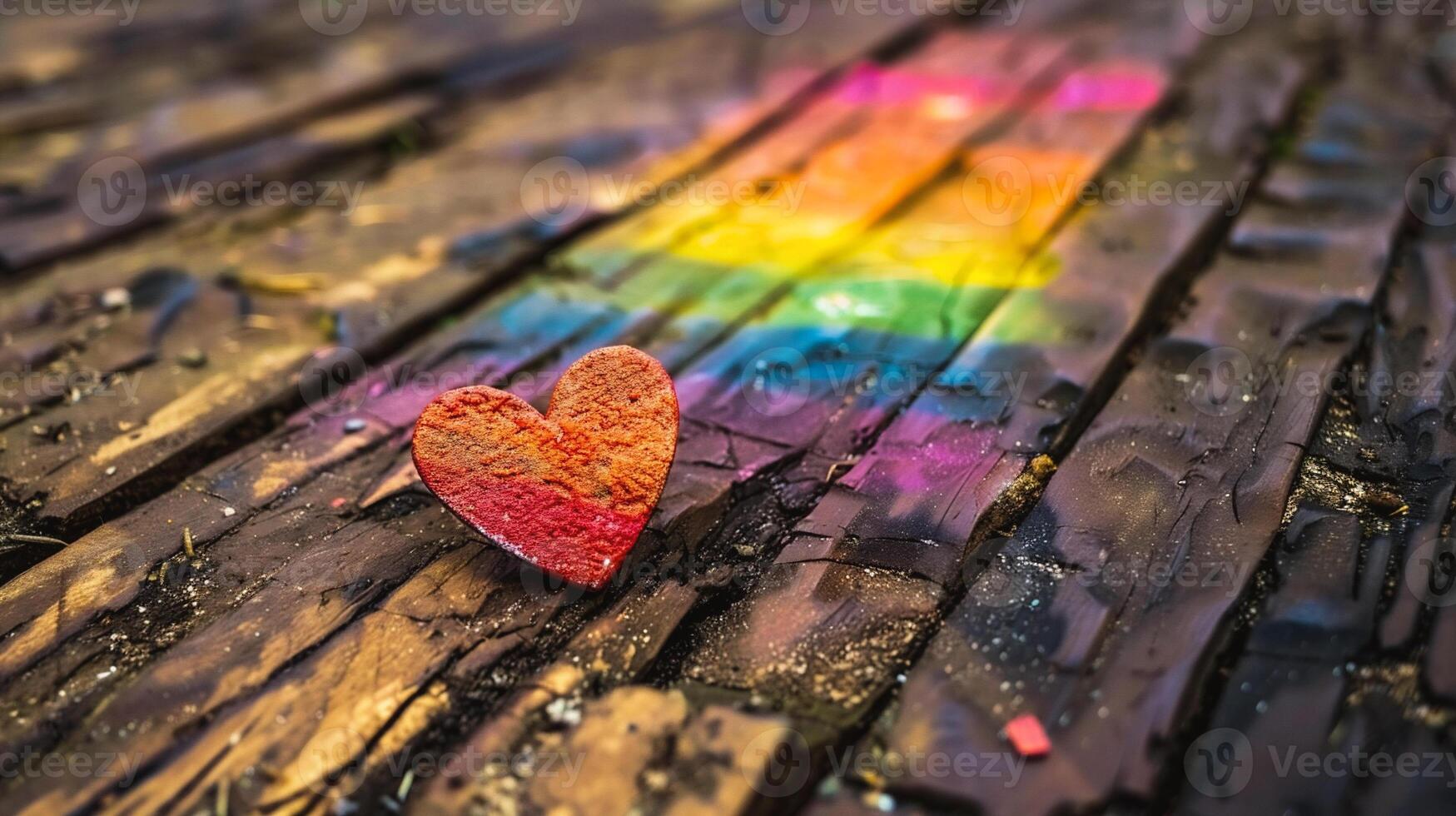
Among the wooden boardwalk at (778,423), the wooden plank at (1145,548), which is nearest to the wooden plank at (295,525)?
the wooden boardwalk at (778,423)

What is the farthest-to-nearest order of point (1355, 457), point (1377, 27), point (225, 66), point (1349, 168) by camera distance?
point (225, 66) < point (1377, 27) < point (1349, 168) < point (1355, 457)

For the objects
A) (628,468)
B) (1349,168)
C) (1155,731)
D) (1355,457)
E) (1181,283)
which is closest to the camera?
(1155,731)

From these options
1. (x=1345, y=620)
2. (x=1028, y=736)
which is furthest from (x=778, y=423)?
(x=1345, y=620)

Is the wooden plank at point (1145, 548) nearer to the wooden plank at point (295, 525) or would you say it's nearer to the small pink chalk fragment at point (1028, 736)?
the small pink chalk fragment at point (1028, 736)

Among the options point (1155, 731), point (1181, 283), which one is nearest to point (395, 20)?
point (1181, 283)

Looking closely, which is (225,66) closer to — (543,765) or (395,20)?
(395,20)

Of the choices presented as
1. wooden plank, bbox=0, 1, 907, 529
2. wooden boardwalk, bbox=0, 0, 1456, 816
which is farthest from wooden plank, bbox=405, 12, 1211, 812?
wooden plank, bbox=0, 1, 907, 529
